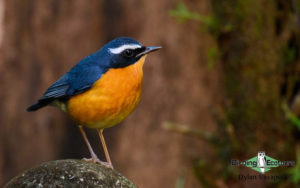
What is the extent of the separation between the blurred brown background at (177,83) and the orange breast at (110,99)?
4131mm

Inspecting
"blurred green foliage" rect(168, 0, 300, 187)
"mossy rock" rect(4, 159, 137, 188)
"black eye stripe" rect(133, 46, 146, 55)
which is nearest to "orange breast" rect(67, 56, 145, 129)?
"black eye stripe" rect(133, 46, 146, 55)

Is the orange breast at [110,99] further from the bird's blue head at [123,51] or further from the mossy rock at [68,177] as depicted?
the mossy rock at [68,177]

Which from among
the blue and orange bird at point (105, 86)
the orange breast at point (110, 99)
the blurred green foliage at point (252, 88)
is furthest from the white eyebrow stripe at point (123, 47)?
the blurred green foliage at point (252, 88)

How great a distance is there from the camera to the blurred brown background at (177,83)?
9570 mm

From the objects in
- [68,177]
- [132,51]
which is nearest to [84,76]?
[132,51]

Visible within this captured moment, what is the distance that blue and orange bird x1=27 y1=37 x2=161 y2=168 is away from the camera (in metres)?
5.37

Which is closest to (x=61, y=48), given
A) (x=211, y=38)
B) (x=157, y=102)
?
(x=157, y=102)

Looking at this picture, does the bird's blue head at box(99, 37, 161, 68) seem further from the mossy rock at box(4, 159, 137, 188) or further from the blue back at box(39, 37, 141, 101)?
the mossy rock at box(4, 159, 137, 188)

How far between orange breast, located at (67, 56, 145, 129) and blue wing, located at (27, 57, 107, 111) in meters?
0.08

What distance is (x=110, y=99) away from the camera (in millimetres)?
5375

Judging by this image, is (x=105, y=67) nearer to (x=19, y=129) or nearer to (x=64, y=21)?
(x=64, y=21)

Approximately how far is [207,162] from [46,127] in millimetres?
3746

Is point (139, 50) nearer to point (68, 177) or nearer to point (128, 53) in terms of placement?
point (128, 53)

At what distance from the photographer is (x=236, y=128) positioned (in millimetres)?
9648
